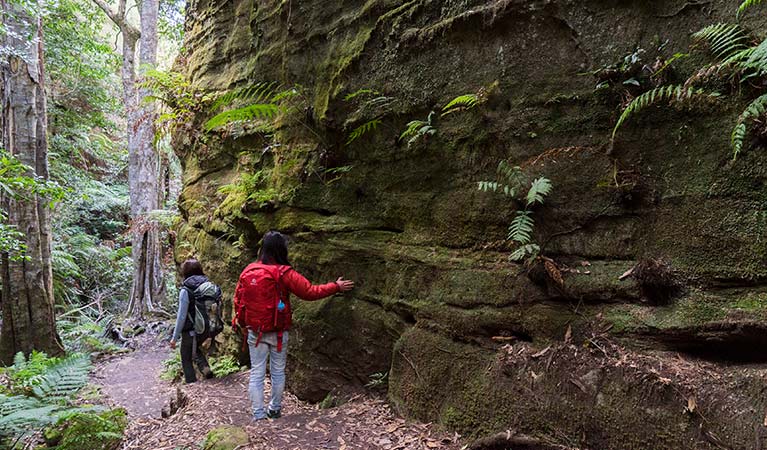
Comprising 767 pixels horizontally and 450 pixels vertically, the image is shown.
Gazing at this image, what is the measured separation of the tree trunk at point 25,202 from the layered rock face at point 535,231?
559 cm

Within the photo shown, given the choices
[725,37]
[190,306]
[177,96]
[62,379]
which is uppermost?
[177,96]

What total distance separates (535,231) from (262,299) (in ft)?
10.1

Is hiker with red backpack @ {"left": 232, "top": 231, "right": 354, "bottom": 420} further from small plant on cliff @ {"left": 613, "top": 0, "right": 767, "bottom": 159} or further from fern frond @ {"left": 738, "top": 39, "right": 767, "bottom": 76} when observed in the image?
fern frond @ {"left": 738, "top": 39, "right": 767, "bottom": 76}

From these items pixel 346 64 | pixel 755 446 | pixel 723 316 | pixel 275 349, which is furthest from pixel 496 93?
pixel 275 349

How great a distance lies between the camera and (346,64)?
5520mm

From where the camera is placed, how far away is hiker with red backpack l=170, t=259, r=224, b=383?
6594mm

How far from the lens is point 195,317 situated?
6691 mm

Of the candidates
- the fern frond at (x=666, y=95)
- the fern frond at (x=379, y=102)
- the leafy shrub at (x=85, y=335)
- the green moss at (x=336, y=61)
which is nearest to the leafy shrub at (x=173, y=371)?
the leafy shrub at (x=85, y=335)

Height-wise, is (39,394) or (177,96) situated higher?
(177,96)

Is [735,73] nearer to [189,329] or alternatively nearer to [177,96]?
[189,329]

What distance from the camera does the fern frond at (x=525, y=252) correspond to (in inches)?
143

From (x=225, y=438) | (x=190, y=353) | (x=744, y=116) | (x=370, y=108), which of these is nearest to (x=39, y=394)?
(x=190, y=353)

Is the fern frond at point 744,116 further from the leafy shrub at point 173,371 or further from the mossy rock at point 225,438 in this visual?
the leafy shrub at point 173,371

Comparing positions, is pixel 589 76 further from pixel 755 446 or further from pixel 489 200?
pixel 755 446
